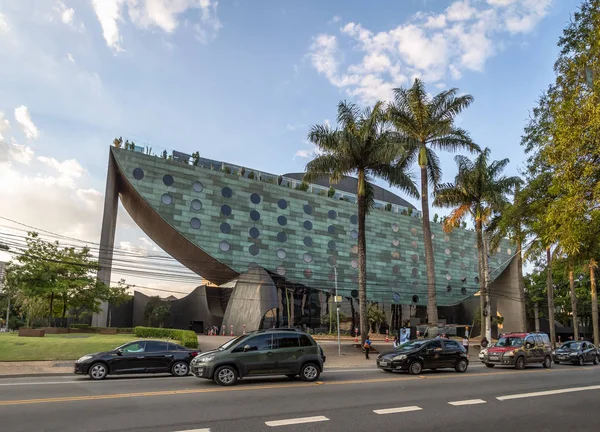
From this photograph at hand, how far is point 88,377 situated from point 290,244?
38295 millimetres

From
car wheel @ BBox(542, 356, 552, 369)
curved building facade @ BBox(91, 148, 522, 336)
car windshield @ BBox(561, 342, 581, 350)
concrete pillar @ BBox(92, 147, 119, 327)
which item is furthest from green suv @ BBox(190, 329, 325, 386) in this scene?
concrete pillar @ BBox(92, 147, 119, 327)

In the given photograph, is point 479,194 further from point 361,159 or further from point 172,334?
point 172,334

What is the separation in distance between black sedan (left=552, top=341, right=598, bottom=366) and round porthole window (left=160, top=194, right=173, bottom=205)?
35954 mm

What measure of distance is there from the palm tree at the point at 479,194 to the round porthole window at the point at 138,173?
2858cm

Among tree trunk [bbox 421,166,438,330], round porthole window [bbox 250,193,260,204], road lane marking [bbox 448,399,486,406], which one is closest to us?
road lane marking [bbox 448,399,486,406]

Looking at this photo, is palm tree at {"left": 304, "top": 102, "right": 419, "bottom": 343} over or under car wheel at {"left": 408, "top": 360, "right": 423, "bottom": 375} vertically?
over

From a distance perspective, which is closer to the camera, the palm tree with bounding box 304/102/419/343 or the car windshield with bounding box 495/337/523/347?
the car windshield with bounding box 495/337/523/347

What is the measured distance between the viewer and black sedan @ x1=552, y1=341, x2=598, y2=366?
24.9 meters

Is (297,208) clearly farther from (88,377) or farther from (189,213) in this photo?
(88,377)

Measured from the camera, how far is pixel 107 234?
44188 millimetres

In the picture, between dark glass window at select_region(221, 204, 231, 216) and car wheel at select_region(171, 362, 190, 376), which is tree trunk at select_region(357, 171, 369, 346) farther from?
dark glass window at select_region(221, 204, 231, 216)

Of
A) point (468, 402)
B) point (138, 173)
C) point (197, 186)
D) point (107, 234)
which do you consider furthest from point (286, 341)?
point (197, 186)

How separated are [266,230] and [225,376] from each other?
39132 millimetres

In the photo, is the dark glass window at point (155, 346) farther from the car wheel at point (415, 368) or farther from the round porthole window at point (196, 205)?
the round porthole window at point (196, 205)
